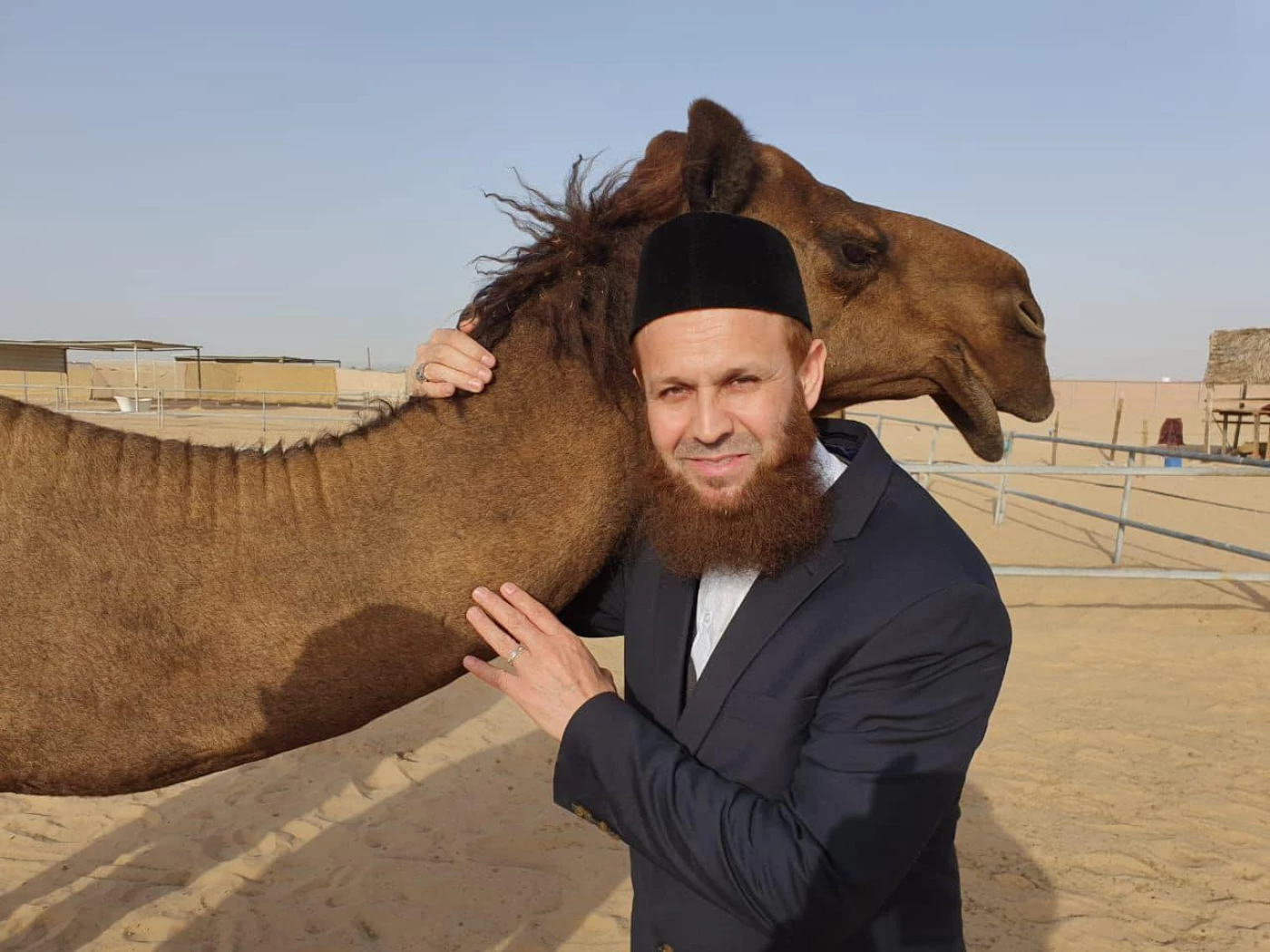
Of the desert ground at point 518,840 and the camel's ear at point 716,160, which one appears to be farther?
the desert ground at point 518,840

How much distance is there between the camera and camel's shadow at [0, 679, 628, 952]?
13.2ft

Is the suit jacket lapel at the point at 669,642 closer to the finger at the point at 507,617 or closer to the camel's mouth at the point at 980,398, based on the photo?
the finger at the point at 507,617

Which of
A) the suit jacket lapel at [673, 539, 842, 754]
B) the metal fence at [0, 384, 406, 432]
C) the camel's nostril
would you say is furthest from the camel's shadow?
the metal fence at [0, 384, 406, 432]

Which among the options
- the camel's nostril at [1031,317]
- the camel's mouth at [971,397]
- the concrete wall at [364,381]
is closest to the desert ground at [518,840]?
the camel's mouth at [971,397]

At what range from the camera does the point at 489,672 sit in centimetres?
187

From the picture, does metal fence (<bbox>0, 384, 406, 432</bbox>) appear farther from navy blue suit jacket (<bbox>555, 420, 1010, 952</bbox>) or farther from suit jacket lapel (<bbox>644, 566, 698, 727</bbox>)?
navy blue suit jacket (<bbox>555, 420, 1010, 952</bbox>)

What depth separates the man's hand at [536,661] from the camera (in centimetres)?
175

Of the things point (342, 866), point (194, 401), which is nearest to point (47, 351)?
point (194, 401)

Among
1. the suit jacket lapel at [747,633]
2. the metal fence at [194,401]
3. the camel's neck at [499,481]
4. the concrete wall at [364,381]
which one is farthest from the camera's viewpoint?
the concrete wall at [364,381]

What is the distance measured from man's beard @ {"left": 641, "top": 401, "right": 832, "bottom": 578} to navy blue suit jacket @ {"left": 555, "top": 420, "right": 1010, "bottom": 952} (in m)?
0.05

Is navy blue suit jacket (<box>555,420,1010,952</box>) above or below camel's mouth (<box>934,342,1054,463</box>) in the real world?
below

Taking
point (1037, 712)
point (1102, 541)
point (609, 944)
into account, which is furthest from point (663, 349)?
point (1102, 541)

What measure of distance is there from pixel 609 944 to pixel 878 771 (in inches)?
116

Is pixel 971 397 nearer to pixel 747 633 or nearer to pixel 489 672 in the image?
pixel 747 633
